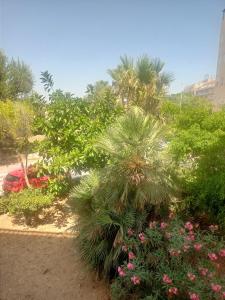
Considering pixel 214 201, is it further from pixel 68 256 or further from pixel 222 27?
pixel 222 27

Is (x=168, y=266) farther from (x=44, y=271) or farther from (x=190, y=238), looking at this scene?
(x=44, y=271)

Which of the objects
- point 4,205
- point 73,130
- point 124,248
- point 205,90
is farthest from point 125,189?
point 205,90

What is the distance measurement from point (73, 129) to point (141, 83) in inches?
350

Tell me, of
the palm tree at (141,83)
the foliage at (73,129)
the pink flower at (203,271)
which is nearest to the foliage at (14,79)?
the palm tree at (141,83)

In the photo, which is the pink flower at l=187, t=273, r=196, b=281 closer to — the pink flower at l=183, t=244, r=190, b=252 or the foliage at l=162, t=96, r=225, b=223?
the pink flower at l=183, t=244, r=190, b=252

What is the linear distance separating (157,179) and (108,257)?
1.76 metres

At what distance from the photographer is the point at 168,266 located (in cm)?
396

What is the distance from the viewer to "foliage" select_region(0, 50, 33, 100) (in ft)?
55.7

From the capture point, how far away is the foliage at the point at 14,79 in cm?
1697

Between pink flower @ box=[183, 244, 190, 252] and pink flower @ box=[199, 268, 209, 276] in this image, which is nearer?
pink flower @ box=[199, 268, 209, 276]

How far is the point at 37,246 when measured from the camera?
20.1ft

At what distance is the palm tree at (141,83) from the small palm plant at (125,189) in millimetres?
9312

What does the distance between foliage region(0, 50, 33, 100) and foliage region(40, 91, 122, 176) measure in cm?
1205

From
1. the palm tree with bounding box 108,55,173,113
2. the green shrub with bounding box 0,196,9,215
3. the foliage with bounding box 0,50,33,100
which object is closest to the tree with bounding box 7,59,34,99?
the foliage with bounding box 0,50,33,100
